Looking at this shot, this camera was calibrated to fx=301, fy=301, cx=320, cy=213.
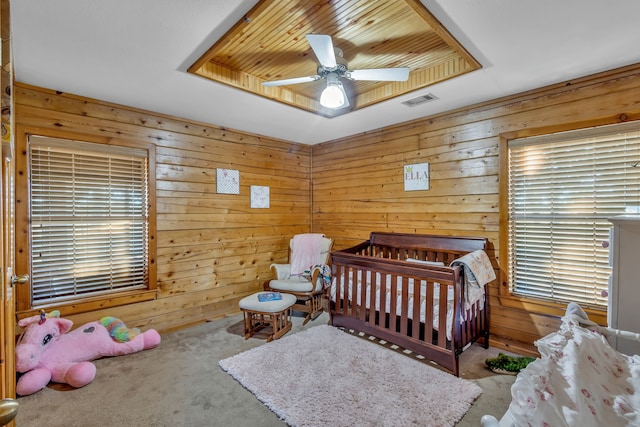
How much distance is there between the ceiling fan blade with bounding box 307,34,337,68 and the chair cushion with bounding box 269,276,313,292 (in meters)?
2.35

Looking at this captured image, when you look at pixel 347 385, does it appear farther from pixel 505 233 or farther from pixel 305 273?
pixel 505 233

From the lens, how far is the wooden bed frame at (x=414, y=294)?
234cm

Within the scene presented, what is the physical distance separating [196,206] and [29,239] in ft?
4.68

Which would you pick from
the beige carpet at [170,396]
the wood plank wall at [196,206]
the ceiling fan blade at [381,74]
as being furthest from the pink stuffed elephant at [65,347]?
the ceiling fan blade at [381,74]

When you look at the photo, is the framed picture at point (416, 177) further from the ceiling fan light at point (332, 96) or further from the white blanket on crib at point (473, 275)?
the ceiling fan light at point (332, 96)

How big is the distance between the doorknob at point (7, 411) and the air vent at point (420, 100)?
3025 millimetres

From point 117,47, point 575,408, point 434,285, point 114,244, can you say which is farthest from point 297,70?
point 575,408

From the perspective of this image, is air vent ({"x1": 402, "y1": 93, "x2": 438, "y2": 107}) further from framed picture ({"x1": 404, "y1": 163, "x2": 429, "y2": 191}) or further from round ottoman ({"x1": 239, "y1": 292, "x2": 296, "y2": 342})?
round ottoman ({"x1": 239, "y1": 292, "x2": 296, "y2": 342})

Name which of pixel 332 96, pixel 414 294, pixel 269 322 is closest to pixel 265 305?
pixel 269 322

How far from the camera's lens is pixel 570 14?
163 centimetres

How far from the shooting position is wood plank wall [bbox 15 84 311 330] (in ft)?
9.14

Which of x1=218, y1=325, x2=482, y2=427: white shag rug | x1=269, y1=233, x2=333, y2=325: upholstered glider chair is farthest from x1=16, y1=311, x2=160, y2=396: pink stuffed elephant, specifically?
x1=269, y1=233, x2=333, y2=325: upholstered glider chair

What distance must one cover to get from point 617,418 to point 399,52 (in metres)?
2.31

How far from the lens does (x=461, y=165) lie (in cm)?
306
